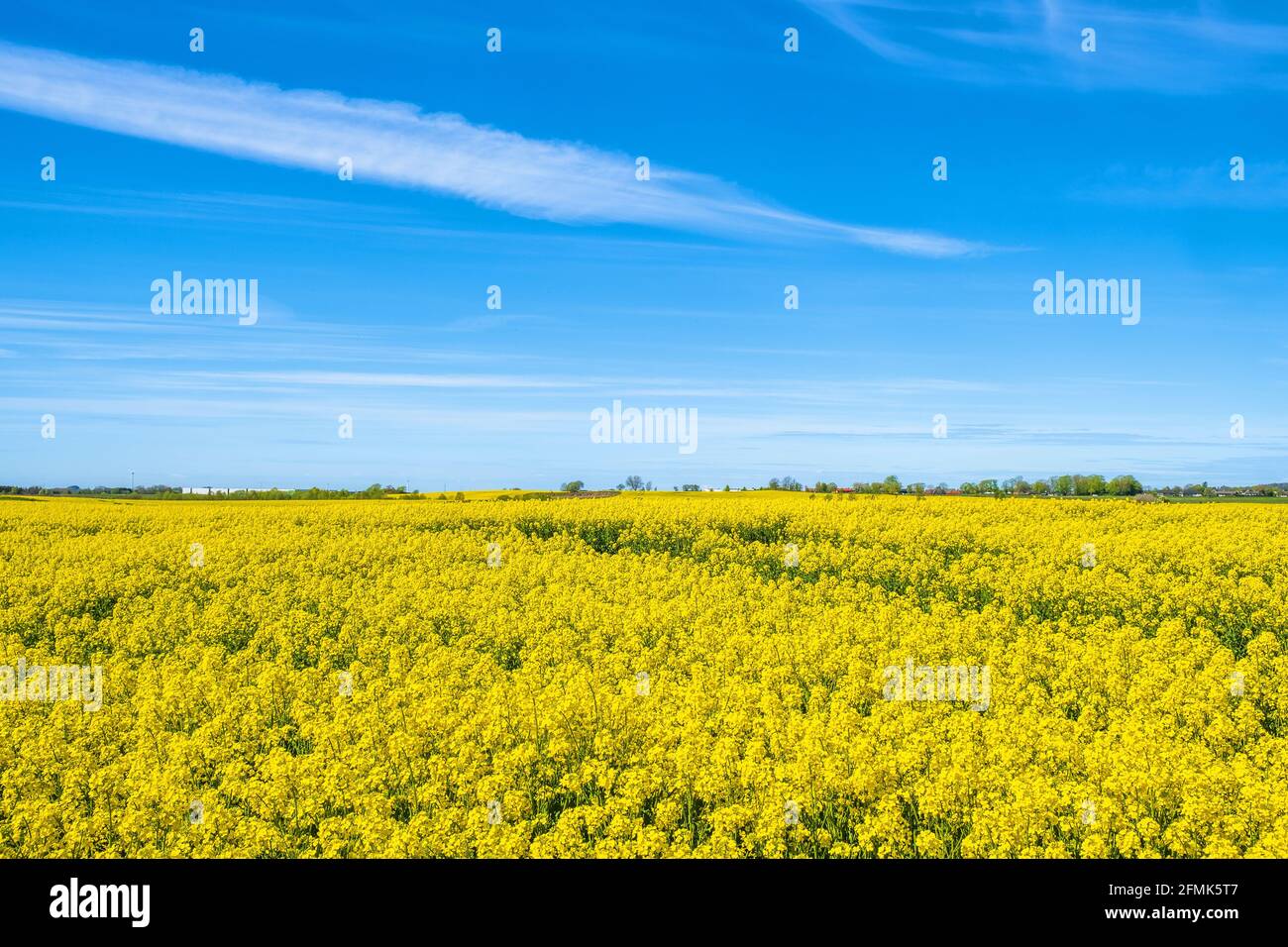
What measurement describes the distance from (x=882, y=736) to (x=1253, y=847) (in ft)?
9.53

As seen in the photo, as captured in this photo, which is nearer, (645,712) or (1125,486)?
(645,712)

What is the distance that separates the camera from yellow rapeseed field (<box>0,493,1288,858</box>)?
6.59 meters

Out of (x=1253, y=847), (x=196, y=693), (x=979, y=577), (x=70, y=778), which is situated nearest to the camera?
(x=1253, y=847)

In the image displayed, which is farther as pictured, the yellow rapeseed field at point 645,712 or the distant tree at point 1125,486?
the distant tree at point 1125,486

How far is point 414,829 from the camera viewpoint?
253 inches

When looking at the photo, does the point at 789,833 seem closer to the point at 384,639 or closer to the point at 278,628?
the point at 384,639

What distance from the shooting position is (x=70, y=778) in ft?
25.8

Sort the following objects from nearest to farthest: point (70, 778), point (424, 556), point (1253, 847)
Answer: point (1253, 847) → point (70, 778) → point (424, 556)

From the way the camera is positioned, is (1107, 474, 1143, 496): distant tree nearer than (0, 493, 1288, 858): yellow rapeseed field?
No

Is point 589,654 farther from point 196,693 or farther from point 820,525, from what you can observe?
point 820,525

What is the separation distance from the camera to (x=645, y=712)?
881 cm

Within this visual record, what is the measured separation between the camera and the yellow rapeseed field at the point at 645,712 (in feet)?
21.6
